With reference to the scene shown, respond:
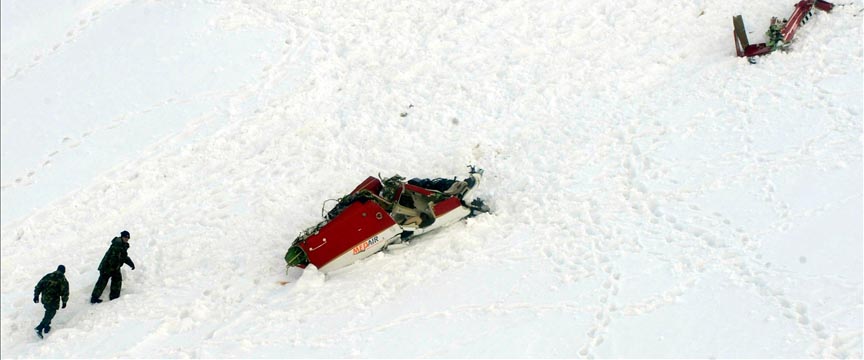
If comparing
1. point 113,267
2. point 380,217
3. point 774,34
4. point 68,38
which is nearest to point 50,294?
point 113,267

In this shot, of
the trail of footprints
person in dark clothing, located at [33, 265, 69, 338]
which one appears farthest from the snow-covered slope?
the trail of footprints

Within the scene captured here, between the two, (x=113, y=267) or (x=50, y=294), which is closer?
(x=50, y=294)

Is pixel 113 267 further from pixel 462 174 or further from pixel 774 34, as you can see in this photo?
pixel 774 34

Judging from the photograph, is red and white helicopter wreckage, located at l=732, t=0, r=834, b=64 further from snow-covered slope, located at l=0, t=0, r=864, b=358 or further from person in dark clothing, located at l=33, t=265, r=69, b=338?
person in dark clothing, located at l=33, t=265, r=69, b=338

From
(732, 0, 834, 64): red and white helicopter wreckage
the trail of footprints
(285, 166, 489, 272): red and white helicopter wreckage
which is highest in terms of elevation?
the trail of footprints

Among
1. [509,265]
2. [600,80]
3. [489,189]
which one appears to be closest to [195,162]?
[489,189]

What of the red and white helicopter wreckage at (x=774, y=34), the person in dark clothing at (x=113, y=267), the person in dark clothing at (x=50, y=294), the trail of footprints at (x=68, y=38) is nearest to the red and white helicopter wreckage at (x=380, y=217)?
the person in dark clothing at (x=113, y=267)
